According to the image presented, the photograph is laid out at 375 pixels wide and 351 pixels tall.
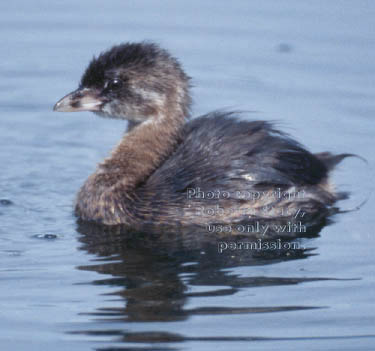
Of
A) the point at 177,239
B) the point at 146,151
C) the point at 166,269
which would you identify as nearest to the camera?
the point at 166,269

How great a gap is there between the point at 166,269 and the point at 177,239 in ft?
2.14

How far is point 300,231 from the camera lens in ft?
27.7

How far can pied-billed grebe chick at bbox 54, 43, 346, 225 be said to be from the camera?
8.34 m

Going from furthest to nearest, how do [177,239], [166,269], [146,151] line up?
[146,151], [177,239], [166,269]

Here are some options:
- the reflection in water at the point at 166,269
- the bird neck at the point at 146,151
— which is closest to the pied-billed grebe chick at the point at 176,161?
the bird neck at the point at 146,151

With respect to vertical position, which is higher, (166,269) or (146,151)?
(146,151)

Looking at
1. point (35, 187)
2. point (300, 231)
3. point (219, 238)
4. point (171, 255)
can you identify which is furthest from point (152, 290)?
point (35, 187)

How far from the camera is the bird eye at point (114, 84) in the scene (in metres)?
8.73

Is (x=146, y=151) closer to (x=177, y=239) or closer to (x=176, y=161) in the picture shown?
(x=176, y=161)

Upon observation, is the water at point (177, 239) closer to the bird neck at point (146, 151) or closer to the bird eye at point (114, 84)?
the bird neck at point (146, 151)

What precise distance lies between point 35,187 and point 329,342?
383 centimetres

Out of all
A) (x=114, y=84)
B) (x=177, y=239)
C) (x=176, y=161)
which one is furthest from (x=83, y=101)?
(x=177, y=239)

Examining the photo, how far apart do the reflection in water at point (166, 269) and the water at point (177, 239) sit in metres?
0.02

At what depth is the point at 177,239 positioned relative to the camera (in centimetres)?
817
